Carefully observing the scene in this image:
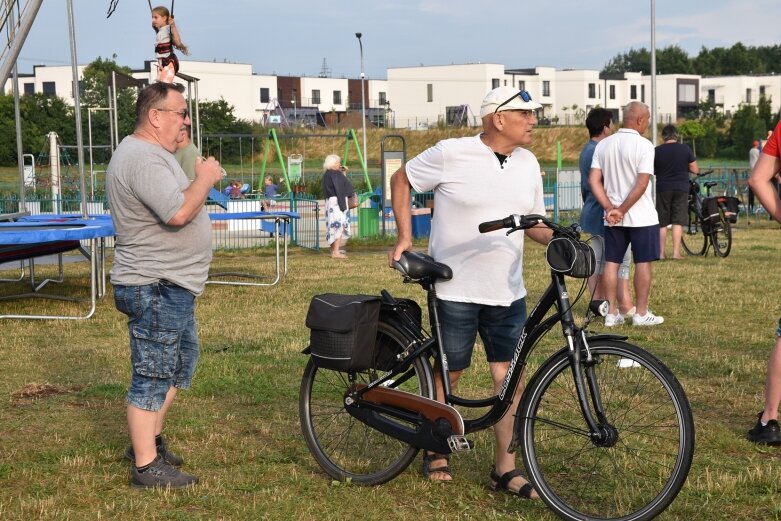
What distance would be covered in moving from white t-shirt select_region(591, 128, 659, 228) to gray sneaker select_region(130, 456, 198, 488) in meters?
4.97

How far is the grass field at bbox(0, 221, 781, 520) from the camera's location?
4980mm

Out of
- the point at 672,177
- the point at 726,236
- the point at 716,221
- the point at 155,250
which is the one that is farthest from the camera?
the point at 726,236

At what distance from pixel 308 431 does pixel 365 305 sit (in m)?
0.83

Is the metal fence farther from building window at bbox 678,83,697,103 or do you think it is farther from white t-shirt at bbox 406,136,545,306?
building window at bbox 678,83,697,103

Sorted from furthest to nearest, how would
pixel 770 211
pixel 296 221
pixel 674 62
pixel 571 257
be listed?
pixel 674 62 → pixel 296 221 → pixel 770 211 → pixel 571 257

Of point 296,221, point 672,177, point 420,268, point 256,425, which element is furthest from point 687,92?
point 420,268

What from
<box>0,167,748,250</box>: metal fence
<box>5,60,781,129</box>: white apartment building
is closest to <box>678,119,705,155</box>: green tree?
<box>5,60,781,129</box>: white apartment building

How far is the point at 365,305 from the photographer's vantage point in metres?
5.04

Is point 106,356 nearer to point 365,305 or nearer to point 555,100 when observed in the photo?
point 365,305

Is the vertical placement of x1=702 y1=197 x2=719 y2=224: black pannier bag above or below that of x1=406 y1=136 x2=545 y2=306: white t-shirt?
below

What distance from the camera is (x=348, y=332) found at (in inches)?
198

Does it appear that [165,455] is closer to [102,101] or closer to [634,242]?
[634,242]

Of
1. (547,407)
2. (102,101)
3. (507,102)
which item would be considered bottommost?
(547,407)

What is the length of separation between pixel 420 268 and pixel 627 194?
14.9ft
